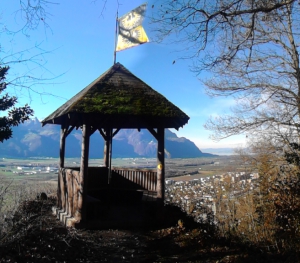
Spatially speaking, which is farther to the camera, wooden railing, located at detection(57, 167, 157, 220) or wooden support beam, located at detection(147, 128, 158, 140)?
wooden support beam, located at detection(147, 128, 158, 140)

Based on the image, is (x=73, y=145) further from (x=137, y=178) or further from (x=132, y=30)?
(x=132, y=30)

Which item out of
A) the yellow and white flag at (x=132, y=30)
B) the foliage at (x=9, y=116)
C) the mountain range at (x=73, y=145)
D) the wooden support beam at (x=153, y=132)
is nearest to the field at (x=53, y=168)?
the foliage at (x=9, y=116)

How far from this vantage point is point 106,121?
8.13 meters

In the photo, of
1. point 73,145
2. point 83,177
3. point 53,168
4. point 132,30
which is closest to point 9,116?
point 83,177

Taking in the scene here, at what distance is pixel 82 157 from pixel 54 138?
6500cm

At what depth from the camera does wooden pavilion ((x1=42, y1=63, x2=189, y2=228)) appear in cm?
752

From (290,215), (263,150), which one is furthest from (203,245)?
(263,150)

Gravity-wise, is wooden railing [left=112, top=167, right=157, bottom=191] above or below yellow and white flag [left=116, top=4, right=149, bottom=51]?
below

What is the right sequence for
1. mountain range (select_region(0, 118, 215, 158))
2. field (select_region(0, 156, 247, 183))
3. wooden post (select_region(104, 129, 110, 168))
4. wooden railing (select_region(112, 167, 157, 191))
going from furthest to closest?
mountain range (select_region(0, 118, 215, 158)) < field (select_region(0, 156, 247, 183)) < wooden post (select_region(104, 129, 110, 168)) < wooden railing (select_region(112, 167, 157, 191))

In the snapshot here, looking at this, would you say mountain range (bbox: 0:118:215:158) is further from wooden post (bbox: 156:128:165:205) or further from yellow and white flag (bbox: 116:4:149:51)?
wooden post (bbox: 156:128:165:205)

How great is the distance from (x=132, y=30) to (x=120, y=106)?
3.07 meters

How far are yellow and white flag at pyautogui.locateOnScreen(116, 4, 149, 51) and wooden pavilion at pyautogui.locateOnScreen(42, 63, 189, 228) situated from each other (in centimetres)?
85

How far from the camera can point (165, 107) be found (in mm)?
8164

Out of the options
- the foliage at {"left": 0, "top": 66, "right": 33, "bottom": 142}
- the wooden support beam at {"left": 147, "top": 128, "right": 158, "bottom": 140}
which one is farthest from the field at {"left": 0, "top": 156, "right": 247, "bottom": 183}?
the wooden support beam at {"left": 147, "top": 128, "right": 158, "bottom": 140}
